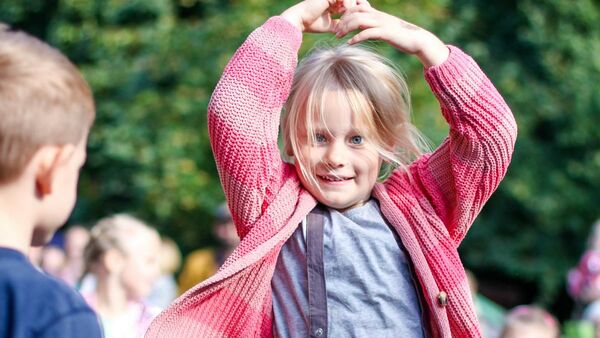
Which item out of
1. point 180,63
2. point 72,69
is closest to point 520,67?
point 180,63

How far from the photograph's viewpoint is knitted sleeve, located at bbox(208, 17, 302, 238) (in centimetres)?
323

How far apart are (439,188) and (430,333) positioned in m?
0.39

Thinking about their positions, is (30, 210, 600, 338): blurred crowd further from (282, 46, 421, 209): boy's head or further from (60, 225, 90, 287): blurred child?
(282, 46, 421, 209): boy's head

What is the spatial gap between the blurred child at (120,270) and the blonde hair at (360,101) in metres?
2.38

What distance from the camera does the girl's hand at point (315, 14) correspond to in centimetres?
341

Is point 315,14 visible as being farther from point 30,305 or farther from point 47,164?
point 30,305

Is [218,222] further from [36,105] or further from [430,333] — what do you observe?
[36,105]

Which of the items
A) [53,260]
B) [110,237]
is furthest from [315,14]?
[53,260]

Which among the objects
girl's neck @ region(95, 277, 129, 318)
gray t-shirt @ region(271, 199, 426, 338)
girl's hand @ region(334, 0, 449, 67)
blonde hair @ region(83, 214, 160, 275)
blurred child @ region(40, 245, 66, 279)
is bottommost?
blurred child @ region(40, 245, 66, 279)

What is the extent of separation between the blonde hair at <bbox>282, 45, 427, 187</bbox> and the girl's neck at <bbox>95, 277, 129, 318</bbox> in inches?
103

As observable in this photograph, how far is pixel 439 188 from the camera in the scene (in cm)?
334

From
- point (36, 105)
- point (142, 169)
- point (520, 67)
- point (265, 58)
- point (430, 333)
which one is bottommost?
point (142, 169)

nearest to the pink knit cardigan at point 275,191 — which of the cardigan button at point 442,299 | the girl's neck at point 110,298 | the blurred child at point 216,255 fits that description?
the cardigan button at point 442,299

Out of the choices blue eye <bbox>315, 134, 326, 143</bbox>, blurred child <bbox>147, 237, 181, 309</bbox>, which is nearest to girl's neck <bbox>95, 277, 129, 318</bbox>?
blurred child <bbox>147, 237, 181, 309</bbox>
